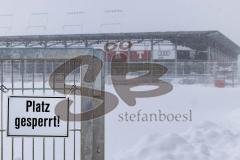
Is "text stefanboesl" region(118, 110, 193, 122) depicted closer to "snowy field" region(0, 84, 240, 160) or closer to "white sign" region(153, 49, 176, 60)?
"snowy field" region(0, 84, 240, 160)

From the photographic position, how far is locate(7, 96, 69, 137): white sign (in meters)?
1.85

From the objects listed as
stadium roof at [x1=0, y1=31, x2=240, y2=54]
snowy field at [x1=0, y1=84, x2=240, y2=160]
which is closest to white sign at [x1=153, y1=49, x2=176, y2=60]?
stadium roof at [x1=0, y1=31, x2=240, y2=54]

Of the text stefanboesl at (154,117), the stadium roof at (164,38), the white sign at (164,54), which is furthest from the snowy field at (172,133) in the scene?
the stadium roof at (164,38)

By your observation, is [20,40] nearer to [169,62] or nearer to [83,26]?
[83,26]

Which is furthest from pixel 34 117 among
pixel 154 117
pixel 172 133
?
pixel 154 117

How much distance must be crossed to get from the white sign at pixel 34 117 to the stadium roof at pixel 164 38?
476cm

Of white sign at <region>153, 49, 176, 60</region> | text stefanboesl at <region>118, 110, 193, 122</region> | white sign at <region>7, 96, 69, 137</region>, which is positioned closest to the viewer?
white sign at <region>7, 96, 69, 137</region>

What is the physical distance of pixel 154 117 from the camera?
573cm

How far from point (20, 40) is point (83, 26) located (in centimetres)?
124

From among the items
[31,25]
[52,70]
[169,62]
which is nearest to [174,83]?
[169,62]

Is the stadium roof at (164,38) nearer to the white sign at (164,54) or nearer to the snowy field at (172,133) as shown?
the white sign at (164,54)

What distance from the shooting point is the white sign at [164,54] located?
753 cm

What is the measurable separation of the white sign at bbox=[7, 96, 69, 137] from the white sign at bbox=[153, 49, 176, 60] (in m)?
5.69

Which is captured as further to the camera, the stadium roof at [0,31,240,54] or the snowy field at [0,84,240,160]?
the stadium roof at [0,31,240,54]
